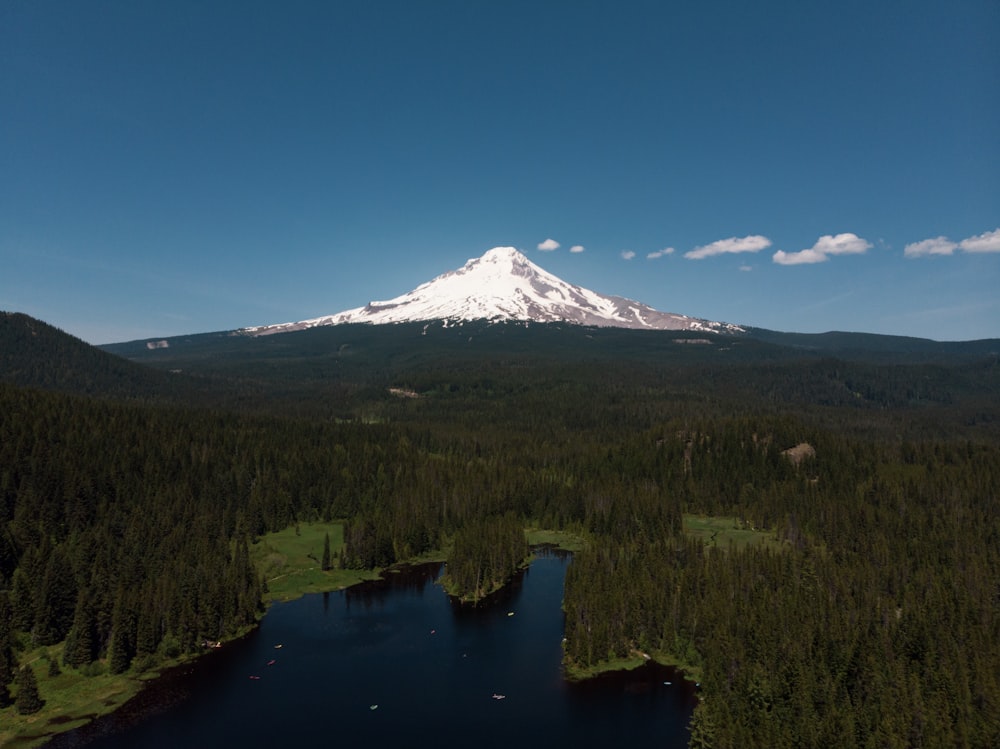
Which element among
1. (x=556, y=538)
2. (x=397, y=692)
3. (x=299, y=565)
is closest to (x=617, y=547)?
(x=556, y=538)

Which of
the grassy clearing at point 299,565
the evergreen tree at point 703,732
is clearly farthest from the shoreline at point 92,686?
the evergreen tree at point 703,732

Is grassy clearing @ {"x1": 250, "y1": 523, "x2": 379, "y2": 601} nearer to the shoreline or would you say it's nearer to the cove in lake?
the shoreline

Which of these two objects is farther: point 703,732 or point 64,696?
point 64,696

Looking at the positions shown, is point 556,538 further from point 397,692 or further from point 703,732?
point 703,732

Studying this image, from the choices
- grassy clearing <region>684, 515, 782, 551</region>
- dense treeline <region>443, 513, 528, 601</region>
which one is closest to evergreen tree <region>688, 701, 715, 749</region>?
dense treeline <region>443, 513, 528, 601</region>

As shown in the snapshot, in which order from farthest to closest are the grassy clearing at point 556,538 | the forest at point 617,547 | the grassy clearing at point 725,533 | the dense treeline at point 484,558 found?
1. the grassy clearing at point 556,538
2. the grassy clearing at point 725,533
3. the dense treeline at point 484,558
4. the forest at point 617,547

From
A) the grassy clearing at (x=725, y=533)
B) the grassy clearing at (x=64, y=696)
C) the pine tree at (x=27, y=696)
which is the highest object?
the pine tree at (x=27, y=696)

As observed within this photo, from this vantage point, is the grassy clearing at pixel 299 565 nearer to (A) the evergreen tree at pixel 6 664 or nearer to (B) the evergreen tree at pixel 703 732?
(A) the evergreen tree at pixel 6 664
